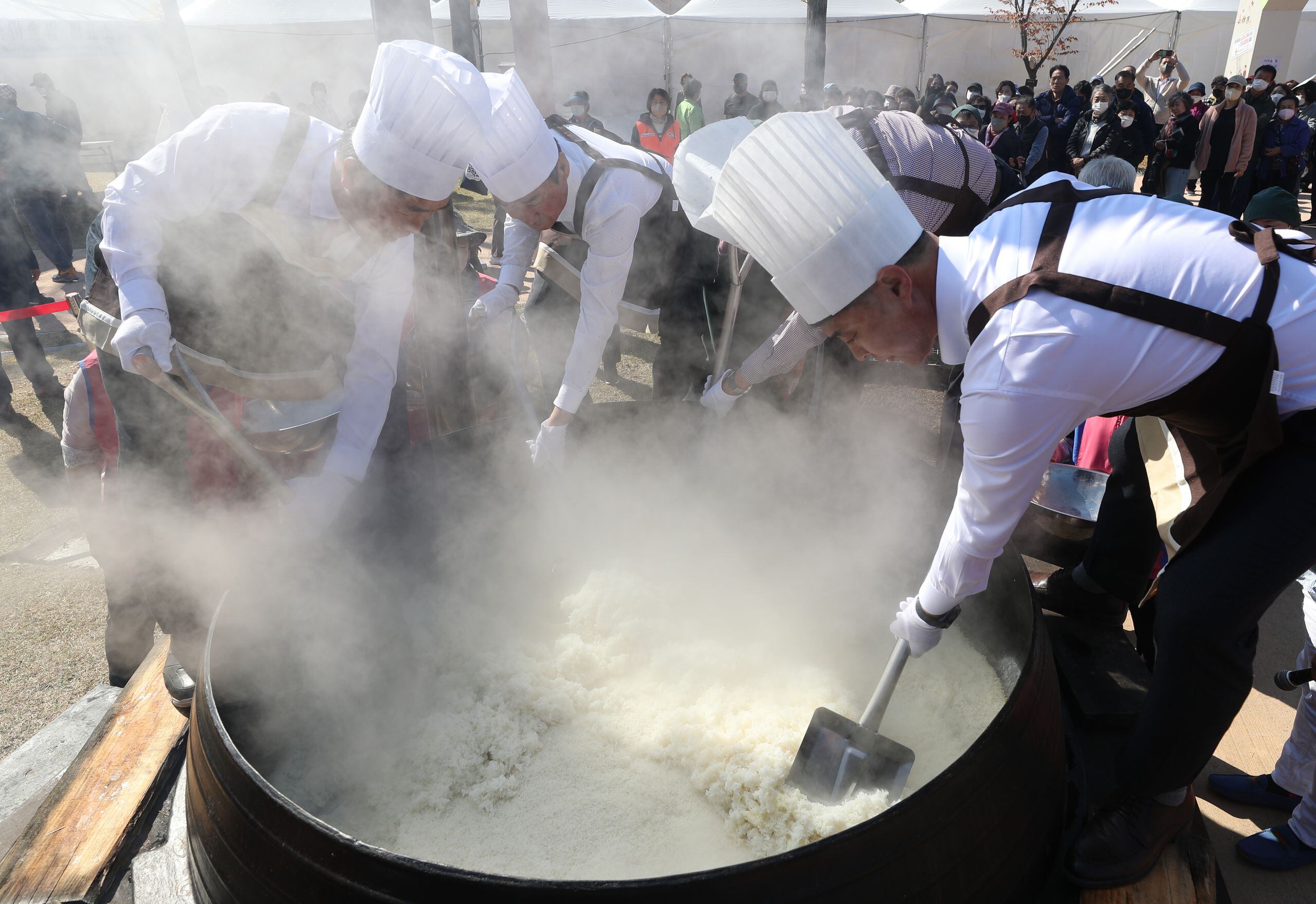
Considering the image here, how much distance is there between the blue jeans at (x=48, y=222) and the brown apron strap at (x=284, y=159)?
6596 mm

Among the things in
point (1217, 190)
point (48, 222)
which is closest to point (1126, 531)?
point (1217, 190)

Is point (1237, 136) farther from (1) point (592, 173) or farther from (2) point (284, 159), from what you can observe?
(2) point (284, 159)

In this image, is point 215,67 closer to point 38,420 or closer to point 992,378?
point 38,420

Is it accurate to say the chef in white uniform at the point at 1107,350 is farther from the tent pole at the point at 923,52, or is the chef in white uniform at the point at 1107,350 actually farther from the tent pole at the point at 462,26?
the tent pole at the point at 923,52

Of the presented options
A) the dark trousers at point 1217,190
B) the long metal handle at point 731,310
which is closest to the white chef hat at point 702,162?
the long metal handle at point 731,310

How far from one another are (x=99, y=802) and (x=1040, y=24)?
55.4 ft

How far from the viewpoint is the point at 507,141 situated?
→ 7.19 ft

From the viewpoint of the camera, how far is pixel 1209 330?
1.19m

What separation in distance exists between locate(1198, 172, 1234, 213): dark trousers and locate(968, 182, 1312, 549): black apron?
338 inches

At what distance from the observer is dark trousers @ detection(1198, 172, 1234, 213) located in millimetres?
8086

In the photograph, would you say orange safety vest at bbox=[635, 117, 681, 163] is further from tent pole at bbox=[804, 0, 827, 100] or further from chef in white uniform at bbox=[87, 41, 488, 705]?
chef in white uniform at bbox=[87, 41, 488, 705]

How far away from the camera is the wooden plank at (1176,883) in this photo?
1.53 meters

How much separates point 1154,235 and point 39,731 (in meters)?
3.03

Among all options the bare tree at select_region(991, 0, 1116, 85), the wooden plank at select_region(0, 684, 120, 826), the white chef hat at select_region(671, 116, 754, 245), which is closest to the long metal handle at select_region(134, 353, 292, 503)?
the wooden plank at select_region(0, 684, 120, 826)
